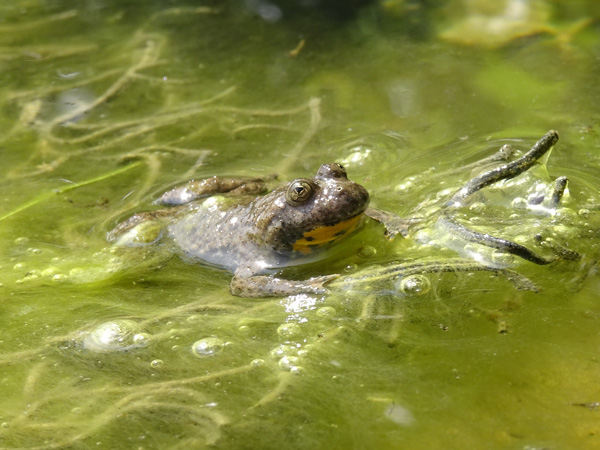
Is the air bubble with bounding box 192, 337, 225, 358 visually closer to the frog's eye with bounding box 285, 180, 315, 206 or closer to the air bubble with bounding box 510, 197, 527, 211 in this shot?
the frog's eye with bounding box 285, 180, 315, 206

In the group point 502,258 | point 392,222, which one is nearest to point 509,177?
point 502,258

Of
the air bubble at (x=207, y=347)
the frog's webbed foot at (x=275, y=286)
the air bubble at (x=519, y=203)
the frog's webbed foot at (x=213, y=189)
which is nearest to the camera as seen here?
the air bubble at (x=207, y=347)

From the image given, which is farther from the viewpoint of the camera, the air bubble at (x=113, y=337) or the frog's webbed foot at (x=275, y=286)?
the frog's webbed foot at (x=275, y=286)

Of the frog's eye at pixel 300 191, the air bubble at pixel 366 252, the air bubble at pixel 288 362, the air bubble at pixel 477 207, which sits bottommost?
the air bubble at pixel 288 362

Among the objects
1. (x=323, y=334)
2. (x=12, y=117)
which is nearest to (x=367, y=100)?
(x=323, y=334)

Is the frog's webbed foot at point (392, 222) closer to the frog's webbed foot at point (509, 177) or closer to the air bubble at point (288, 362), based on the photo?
the frog's webbed foot at point (509, 177)

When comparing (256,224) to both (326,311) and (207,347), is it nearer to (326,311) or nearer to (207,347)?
(326,311)

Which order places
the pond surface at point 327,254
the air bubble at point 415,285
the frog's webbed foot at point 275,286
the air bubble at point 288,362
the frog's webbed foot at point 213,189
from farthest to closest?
1. the frog's webbed foot at point 213,189
2. the frog's webbed foot at point 275,286
3. the air bubble at point 415,285
4. the air bubble at point 288,362
5. the pond surface at point 327,254

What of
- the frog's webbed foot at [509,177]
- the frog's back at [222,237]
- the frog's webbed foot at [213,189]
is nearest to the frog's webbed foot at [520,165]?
the frog's webbed foot at [509,177]
